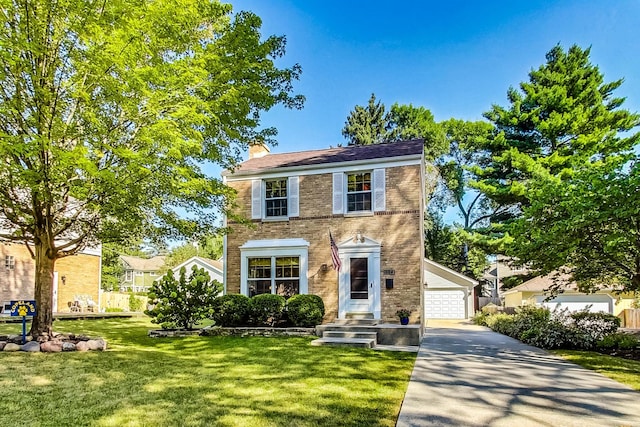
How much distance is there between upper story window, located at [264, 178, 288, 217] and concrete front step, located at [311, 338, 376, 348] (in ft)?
18.6

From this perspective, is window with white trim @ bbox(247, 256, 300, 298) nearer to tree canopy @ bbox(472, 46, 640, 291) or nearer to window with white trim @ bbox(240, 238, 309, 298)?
window with white trim @ bbox(240, 238, 309, 298)

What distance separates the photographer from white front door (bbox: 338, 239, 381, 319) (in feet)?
44.2

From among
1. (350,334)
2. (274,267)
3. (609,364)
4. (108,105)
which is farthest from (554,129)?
(108,105)

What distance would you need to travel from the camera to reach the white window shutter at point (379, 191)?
545 inches

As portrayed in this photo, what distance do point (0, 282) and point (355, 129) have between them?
28.4m

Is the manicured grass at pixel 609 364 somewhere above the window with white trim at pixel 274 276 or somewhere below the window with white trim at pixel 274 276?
below

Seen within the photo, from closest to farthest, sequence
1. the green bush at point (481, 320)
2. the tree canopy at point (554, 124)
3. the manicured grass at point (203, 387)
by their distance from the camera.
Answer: the manicured grass at point (203, 387) < the green bush at point (481, 320) < the tree canopy at point (554, 124)

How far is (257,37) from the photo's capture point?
409 inches

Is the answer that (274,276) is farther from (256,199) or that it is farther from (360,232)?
(360,232)

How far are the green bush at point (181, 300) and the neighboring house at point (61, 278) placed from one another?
7890 millimetres

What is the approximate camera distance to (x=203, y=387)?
18.6ft

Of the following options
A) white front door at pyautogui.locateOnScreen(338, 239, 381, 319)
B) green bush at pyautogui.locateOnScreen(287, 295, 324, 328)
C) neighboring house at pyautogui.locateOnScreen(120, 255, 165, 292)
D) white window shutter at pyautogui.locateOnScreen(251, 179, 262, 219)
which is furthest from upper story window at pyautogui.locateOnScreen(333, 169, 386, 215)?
neighboring house at pyautogui.locateOnScreen(120, 255, 165, 292)

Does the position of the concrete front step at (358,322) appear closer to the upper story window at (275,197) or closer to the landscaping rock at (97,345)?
the upper story window at (275,197)

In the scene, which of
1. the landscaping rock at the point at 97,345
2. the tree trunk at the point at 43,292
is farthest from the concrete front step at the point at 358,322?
the tree trunk at the point at 43,292
